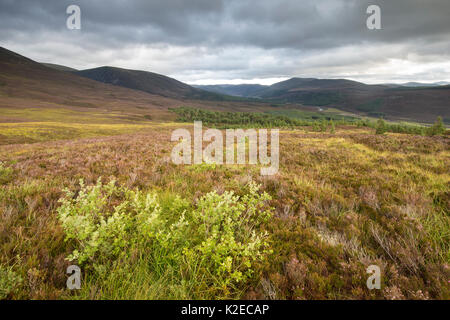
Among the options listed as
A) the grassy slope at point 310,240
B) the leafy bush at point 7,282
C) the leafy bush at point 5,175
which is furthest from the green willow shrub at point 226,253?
the leafy bush at point 5,175

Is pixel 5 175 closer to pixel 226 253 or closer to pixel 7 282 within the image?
pixel 7 282

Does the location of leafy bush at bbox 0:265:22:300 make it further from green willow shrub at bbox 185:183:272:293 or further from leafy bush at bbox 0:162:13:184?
leafy bush at bbox 0:162:13:184

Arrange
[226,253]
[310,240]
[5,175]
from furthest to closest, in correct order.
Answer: [5,175], [310,240], [226,253]

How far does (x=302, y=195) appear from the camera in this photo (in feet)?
14.7

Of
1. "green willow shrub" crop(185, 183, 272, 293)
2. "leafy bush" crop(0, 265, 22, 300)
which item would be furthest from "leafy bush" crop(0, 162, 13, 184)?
"green willow shrub" crop(185, 183, 272, 293)

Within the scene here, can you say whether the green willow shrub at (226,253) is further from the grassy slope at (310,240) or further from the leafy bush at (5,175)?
the leafy bush at (5,175)

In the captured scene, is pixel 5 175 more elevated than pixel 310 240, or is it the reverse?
pixel 5 175

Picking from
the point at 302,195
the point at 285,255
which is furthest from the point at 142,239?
the point at 302,195

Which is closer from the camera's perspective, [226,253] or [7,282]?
[7,282]

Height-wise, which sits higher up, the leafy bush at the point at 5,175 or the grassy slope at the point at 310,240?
the leafy bush at the point at 5,175

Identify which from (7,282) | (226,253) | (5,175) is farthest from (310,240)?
(5,175)
